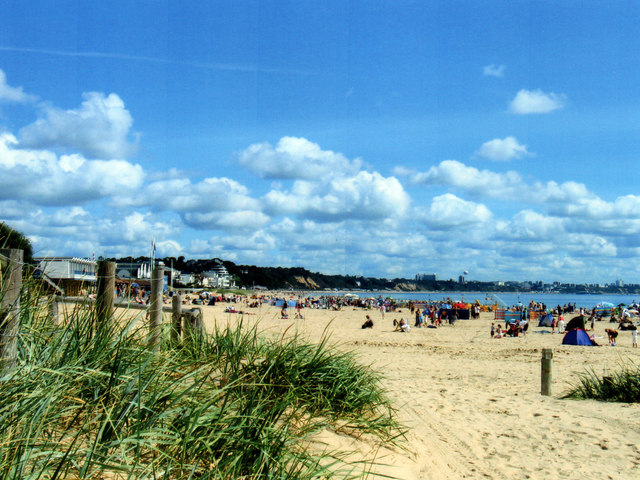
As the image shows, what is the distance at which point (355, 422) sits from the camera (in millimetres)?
5004

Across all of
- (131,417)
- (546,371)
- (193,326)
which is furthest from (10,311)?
(546,371)

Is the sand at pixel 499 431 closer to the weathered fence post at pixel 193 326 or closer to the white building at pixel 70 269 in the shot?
the weathered fence post at pixel 193 326

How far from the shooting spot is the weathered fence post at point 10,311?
3.53 meters

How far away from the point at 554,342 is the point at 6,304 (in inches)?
904

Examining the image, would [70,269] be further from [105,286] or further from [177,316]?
[177,316]

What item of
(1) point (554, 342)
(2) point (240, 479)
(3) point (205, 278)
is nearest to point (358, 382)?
(2) point (240, 479)

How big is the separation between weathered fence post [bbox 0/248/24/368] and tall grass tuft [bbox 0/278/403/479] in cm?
13

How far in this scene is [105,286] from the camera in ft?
17.5

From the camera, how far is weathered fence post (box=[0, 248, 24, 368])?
3.53m

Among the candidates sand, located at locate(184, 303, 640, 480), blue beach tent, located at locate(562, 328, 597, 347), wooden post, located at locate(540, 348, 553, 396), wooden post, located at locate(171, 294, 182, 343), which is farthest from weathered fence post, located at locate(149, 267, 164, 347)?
blue beach tent, located at locate(562, 328, 597, 347)

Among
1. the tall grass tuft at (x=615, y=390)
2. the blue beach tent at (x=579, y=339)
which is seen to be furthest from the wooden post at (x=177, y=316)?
the blue beach tent at (x=579, y=339)

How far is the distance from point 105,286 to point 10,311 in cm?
172

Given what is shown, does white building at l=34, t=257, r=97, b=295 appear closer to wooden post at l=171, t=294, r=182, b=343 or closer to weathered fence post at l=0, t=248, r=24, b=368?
weathered fence post at l=0, t=248, r=24, b=368

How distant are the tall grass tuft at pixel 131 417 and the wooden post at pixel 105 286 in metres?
0.30
